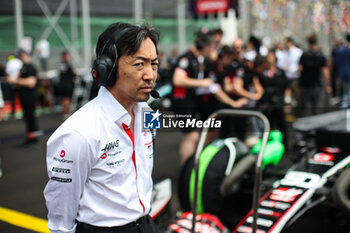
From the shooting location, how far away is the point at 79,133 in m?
1.52

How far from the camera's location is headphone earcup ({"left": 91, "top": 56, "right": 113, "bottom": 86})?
161 centimetres

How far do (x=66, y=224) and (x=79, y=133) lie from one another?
383 mm

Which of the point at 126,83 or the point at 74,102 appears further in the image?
the point at 74,102

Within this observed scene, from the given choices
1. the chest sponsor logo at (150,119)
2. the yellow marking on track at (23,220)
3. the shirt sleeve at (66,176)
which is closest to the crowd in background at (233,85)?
the yellow marking on track at (23,220)

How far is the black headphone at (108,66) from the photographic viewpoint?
162 cm

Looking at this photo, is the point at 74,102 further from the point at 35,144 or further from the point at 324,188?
the point at 324,188

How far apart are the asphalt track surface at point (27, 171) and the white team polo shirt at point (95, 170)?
124 centimetres

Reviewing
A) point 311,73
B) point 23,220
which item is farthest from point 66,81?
point 23,220

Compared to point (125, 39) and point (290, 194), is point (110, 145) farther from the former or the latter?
point (290, 194)

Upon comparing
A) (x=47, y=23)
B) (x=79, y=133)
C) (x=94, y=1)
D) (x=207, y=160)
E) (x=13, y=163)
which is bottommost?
(x=13, y=163)

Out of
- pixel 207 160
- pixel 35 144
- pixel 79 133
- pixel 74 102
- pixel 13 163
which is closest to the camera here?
pixel 79 133

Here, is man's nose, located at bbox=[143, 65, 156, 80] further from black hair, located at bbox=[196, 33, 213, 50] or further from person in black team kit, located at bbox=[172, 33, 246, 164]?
black hair, located at bbox=[196, 33, 213, 50]

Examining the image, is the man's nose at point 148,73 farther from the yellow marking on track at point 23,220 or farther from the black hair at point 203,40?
the black hair at point 203,40

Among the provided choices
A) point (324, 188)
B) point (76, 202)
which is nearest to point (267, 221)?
point (324, 188)
